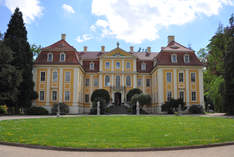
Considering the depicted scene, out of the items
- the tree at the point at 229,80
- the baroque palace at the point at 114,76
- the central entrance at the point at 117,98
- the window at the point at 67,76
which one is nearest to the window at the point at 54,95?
the baroque palace at the point at 114,76

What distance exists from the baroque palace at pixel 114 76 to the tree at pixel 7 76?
869cm

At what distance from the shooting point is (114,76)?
1623 inches

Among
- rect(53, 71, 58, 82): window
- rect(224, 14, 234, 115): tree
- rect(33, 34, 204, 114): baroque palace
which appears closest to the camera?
rect(224, 14, 234, 115): tree

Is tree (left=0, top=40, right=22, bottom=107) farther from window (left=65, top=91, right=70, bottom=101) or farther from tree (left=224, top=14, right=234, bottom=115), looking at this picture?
tree (left=224, top=14, right=234, bottom=115)

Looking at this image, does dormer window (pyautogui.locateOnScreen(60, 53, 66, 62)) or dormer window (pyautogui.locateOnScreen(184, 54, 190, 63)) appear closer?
dormer window (pyautogui.locateOnScreen(60, 53, 66, 62))

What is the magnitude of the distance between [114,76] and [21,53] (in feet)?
52.4

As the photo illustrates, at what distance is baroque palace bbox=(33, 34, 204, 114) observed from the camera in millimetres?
37062

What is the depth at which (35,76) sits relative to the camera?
3756 cm

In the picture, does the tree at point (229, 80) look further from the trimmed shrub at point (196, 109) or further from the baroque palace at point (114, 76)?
the baroque palace at point (114, 76)

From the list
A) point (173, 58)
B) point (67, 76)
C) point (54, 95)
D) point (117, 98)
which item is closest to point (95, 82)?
point (117, 98)

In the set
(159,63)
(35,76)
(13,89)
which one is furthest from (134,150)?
(35,76)

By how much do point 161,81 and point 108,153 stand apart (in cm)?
3146

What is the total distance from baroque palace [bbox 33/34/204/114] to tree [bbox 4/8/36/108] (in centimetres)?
377

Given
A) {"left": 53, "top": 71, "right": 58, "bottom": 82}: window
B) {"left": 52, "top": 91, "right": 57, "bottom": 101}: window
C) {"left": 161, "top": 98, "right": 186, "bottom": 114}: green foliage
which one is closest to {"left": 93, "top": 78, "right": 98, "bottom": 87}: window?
{"left": 53, "top": 71, "right": 58, "bottom": 82}: window
